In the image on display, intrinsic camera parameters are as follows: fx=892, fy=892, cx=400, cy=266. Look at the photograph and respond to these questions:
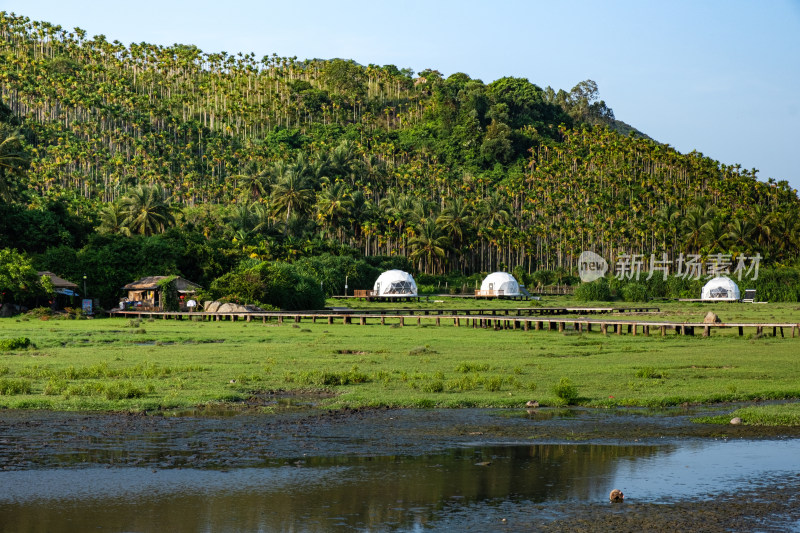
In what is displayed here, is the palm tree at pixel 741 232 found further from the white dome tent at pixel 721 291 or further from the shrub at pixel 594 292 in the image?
the shrub at pixel 594 292

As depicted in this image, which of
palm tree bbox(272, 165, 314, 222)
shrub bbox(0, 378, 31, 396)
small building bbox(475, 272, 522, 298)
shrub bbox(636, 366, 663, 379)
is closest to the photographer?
→ shrub bbox(0, 378, 31, 396)

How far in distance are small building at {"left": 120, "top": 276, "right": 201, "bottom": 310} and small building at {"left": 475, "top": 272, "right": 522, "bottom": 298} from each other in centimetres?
3987

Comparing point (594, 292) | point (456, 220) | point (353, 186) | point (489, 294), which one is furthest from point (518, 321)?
point (353, 186)

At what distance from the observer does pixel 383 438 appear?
17.5 meters

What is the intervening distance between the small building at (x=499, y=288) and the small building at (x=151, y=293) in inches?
1570

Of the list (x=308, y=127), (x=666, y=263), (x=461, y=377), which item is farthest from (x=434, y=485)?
(x=308, y=127)

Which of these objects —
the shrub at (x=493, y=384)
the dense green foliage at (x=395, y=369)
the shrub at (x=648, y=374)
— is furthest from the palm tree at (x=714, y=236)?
the shrub at (x=493, y=384)

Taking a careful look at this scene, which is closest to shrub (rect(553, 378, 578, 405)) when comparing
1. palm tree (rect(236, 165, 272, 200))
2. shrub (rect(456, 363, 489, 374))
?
shrub (rect(456, 363, 489, 374))

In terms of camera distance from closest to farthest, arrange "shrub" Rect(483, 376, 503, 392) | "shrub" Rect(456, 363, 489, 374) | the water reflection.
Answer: the water reflection, "shrub" Rect(483, 376, 503, 392), "shrub" Rect(456, 363, 489, 374)

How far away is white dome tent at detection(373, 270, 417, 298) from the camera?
102m

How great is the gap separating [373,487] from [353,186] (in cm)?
14308

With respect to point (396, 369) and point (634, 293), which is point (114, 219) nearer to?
point (634, 293)

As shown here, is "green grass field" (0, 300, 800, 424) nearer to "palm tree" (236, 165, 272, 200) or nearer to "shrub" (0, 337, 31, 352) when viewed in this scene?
"shrub" (0, 337, 31, 352)

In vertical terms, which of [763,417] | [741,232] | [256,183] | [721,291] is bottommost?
[763,417]
